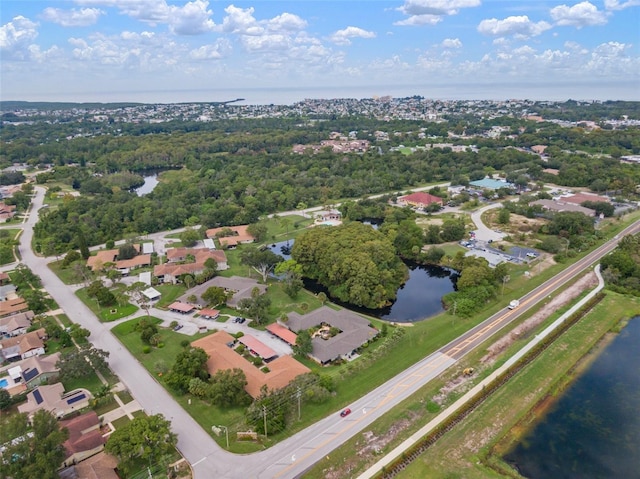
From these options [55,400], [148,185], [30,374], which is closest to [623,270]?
[55,400]

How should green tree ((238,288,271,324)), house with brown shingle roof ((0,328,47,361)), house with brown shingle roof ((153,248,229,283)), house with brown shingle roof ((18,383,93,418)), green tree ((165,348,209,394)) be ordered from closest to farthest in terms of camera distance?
house with brown shingle roof ((18,383,93,418)), green tree ((165,348,209,394)), house with brown shingle roof ((0,328,47,361)), green tree ((238,288,271,324)), house with brown shingle roof ((153,248,229,283))

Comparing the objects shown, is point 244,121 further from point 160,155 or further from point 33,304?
point 33,304

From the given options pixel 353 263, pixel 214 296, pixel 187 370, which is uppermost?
pixel 353 263

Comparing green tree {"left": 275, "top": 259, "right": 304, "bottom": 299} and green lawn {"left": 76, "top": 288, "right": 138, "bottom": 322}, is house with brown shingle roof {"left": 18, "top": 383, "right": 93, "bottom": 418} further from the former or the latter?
green tree {"left": 275, "top": 259, "right": 304, "bottom": 299}

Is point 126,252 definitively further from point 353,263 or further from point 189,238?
point 353,263

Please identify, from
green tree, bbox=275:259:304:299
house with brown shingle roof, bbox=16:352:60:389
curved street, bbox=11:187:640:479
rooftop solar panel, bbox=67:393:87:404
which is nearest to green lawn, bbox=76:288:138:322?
curved street, bbox=11:187:640:479

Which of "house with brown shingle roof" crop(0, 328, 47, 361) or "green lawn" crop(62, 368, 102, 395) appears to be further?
"house with brown shingle roof" crop(0, 328, 47, 361)
